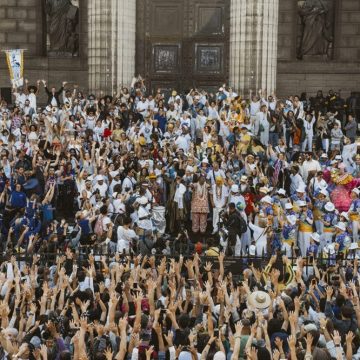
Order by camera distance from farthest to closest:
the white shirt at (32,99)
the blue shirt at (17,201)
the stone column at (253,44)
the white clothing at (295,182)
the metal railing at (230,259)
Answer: the stone column at (253,44)
the white shirt at (32,99)
the white clothing at (295,182)
the blue shirt at (17,201)
the metal railing at (230,259)

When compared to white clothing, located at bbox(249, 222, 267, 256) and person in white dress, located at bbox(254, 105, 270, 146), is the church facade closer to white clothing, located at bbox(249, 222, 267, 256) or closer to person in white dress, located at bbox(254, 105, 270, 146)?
person in white dress, located at bbox(254, 105, 270, 146)

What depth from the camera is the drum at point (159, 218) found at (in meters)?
18.5

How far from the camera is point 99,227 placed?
1705cm

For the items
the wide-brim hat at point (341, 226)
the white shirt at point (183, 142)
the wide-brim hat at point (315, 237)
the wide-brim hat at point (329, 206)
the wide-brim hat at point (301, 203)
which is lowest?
the wide-brim hat at point (315, 237)

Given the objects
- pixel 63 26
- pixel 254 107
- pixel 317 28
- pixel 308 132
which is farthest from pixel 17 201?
pixel 317 28

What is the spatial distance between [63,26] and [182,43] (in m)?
4.79

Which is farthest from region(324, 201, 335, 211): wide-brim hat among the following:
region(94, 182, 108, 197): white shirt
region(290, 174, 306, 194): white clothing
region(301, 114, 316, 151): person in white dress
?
region(301, 114, 316, 151): person in white dress

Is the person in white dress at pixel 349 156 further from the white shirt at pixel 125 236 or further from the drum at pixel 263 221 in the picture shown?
the white shirt at pixel 125 236

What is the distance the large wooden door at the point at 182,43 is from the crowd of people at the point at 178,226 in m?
4.01

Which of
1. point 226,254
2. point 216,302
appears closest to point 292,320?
point 216,302

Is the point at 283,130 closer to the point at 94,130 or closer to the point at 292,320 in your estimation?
the point at 94,130

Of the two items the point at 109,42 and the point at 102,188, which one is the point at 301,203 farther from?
the point at 109,42

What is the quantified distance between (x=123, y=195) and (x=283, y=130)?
20.7 ft

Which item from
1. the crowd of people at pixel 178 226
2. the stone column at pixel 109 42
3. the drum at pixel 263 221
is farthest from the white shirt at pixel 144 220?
the stone column at pixel 109 42
